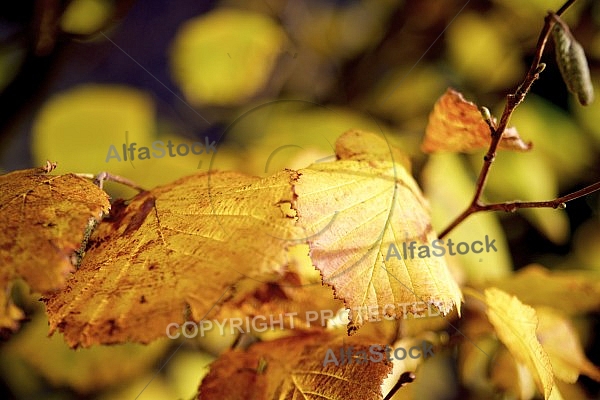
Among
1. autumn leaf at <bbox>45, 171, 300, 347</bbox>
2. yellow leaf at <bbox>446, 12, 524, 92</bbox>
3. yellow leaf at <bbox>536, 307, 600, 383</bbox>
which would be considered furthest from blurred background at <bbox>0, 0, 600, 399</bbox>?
autumn leaf at <bbox>45, 171, 300, 347</bbox>

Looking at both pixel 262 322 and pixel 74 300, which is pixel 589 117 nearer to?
pixel 262 322

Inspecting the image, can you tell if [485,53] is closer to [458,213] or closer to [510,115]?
[458,213]

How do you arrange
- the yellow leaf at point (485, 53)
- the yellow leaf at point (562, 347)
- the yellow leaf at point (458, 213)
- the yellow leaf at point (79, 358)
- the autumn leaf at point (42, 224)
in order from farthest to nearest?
1. the yellow leaf at point (485, 53)
2. the yellow leaf at point (79, 358)
3. the yellow leaf at point (458, 213)
4. the yellow leaf at point (562, 347)
5. the autumn leaf at point (42, 224)

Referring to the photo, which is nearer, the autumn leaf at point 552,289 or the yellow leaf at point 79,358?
the autumn leaf at point 552,289

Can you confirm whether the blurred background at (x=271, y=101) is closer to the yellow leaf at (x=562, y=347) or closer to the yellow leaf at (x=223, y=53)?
the yellow leaf at (x=223, y=53)

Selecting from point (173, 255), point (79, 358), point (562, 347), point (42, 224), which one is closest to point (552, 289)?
point (562, 347)

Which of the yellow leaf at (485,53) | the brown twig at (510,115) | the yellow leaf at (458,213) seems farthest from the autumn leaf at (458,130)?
the yellow leaf at (485,53)
